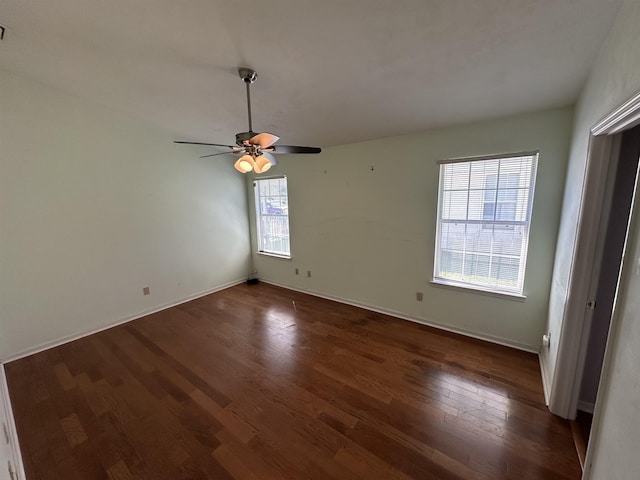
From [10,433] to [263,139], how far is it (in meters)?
2.69

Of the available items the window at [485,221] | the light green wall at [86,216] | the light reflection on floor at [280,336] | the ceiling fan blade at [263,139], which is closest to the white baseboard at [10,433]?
the light green wall at [86,216]

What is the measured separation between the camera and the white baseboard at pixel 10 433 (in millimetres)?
1414

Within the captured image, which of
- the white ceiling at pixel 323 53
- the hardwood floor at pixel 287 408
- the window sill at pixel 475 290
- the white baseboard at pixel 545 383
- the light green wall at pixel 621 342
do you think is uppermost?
the white ceiling at pixel 323 53

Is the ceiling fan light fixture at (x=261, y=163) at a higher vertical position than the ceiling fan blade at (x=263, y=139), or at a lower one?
lower

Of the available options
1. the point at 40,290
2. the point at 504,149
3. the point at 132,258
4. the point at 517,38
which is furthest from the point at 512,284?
the point at 40,290

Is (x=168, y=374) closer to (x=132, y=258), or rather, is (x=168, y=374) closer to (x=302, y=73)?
(x=132, y=258)

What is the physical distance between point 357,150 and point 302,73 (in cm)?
160

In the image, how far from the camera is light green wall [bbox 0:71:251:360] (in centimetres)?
249

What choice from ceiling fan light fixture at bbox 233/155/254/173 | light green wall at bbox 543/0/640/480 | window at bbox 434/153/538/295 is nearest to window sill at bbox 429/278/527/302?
window at bbox 434/153/538/295

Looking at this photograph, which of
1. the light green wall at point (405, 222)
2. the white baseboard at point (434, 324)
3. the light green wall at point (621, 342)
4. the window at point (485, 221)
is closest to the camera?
the light green wall at point (621, 342)

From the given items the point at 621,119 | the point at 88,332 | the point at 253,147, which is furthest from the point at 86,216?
the point at 621,119

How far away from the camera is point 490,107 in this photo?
2.22m

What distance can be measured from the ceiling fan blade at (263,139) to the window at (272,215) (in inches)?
94.2

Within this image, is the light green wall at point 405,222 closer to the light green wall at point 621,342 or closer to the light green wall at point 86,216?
the light green wall at point 621,342
